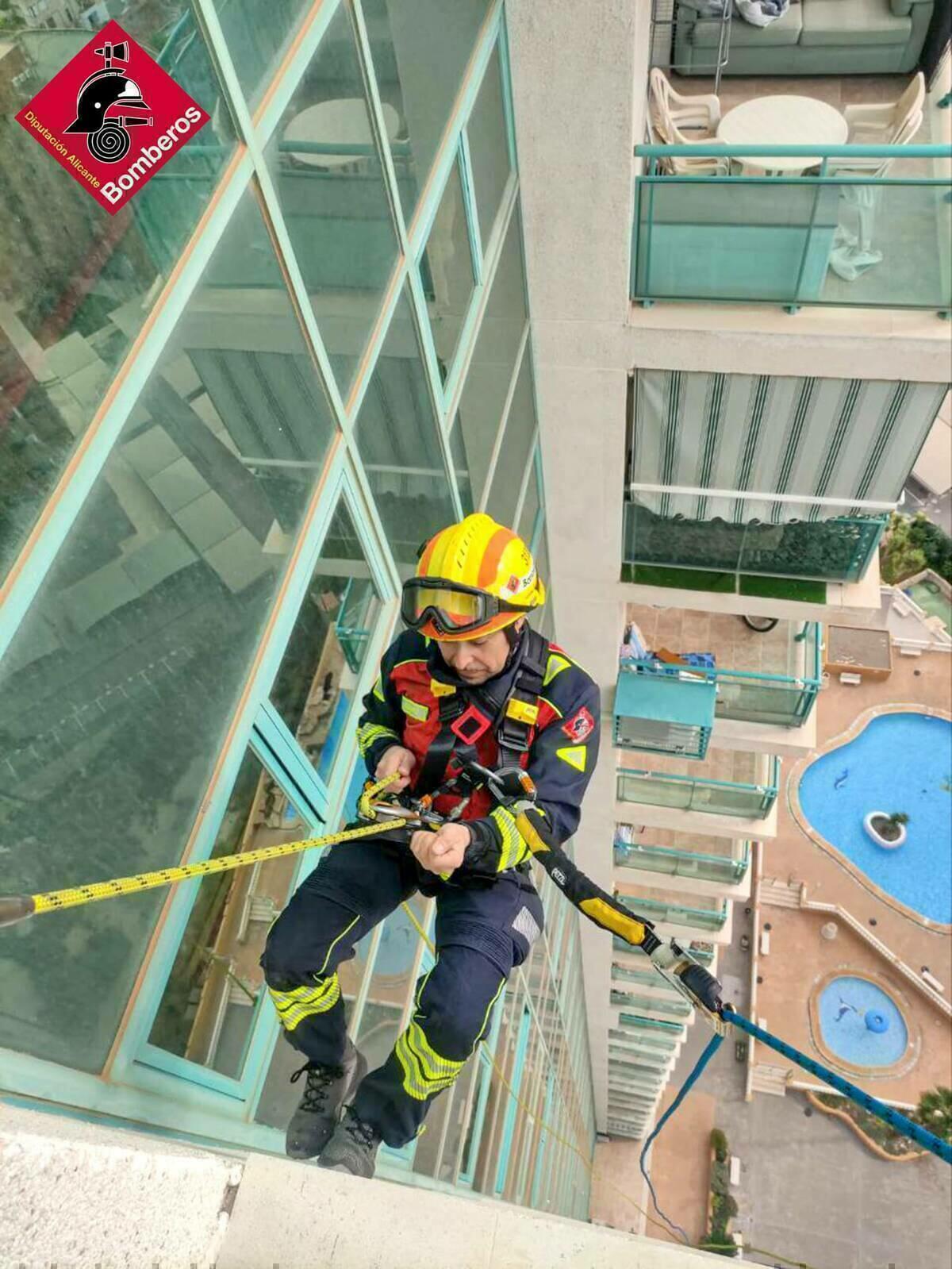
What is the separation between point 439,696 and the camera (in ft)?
12.1

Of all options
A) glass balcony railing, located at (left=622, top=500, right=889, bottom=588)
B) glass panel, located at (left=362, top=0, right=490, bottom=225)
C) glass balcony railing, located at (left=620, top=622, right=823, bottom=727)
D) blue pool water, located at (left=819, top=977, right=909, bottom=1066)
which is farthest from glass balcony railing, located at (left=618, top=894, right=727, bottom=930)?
blue pool water, located at (left=819, top=977, right=909, bottom=1066)

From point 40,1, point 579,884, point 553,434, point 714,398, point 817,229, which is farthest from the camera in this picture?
point 553,434

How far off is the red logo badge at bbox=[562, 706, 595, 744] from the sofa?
9.75m

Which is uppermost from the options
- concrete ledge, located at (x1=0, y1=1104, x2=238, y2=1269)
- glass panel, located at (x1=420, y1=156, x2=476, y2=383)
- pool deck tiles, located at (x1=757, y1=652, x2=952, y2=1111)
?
pool deck tiles, located at (x1=757, y1=652, x2=952, y2=1111)

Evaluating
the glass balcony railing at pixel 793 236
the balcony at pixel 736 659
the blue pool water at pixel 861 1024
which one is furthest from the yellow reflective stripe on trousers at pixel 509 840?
the blue pool water at pixel 861 1024

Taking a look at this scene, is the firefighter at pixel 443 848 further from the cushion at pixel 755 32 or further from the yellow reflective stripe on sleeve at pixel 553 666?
the cushion at pixel 755 32

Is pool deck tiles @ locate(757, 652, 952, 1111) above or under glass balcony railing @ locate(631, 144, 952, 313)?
above

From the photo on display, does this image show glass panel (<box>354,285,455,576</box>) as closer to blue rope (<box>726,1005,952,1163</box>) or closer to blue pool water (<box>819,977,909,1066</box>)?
blue rope (<box>726,1005,952,1163</box>)

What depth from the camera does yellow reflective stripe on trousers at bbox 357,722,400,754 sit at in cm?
373

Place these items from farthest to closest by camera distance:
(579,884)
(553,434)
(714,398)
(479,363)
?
(553,434) < (714,398) < (479,363) < (579,884)

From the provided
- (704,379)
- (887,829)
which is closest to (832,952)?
(887,829)

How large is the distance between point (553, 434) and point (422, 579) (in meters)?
4.49

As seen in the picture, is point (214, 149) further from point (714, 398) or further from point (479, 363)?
point (714, 398)

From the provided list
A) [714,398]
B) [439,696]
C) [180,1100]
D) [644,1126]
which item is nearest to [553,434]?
[714,398]
